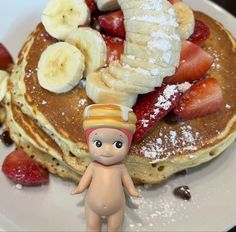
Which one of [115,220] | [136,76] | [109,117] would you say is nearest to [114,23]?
[136,76]

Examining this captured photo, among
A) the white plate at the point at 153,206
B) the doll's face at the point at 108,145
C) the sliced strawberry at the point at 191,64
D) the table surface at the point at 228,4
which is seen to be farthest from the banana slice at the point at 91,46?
the table surface at the point at 228,4

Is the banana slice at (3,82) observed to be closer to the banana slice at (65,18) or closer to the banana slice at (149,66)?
the banana slice at (65,18)

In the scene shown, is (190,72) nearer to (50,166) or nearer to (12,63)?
(50,166)

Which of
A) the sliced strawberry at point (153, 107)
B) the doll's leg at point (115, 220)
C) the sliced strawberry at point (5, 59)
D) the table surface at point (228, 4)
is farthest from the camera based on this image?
the table surface at point (228, 4)

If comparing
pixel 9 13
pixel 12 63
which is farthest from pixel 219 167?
pixel 9 13

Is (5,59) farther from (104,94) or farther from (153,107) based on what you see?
(153,107)

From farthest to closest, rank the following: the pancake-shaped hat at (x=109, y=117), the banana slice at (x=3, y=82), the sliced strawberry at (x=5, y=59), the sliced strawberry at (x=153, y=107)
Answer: the sliced strawberry at (x=5, y=59) < the banana slice at (x=3, y=82) < the sliced strawberry at (x=153, y=107) < the pancake-shaped hat at (x=109, y=117)

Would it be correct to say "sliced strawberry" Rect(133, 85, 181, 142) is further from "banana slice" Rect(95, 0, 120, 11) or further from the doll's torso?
"banana slice" Rect(95, 0, 120, 11)

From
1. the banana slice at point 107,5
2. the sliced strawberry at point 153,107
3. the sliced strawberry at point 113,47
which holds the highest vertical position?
the banana slice at point 107,5
